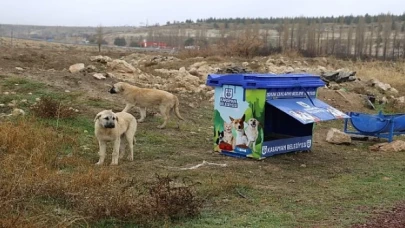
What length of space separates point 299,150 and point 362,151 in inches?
61.4

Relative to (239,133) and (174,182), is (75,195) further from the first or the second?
(239,133)

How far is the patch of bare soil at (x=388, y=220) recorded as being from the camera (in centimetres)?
602

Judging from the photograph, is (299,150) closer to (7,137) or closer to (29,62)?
(7,137)

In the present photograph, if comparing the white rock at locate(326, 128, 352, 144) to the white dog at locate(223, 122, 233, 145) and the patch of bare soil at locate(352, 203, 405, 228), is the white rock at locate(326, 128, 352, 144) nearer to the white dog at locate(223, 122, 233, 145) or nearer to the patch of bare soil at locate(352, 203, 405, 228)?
the white dog at locate(223, 122, 233, 145)

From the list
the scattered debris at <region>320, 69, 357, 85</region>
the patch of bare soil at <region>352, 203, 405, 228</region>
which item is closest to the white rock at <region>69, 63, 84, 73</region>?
the scattered debris at <region>320, 69, 357, 85</region>

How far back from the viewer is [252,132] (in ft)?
30.8

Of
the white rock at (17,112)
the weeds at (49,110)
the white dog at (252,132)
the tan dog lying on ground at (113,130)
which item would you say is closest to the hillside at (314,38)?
the weeds at (49,110)

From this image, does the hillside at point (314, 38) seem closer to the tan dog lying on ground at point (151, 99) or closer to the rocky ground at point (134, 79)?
the rocky ground at point (134, 79)

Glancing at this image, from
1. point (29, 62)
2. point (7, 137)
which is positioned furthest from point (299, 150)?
point (29, 62)

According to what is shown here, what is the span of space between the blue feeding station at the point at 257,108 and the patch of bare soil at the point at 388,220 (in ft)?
8.53

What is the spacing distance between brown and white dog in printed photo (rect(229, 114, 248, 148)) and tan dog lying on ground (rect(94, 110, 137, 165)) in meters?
1.85

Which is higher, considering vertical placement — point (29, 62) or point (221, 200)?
point (29, 62)

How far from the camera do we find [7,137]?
323 inches

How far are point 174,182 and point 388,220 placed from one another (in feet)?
8.64
